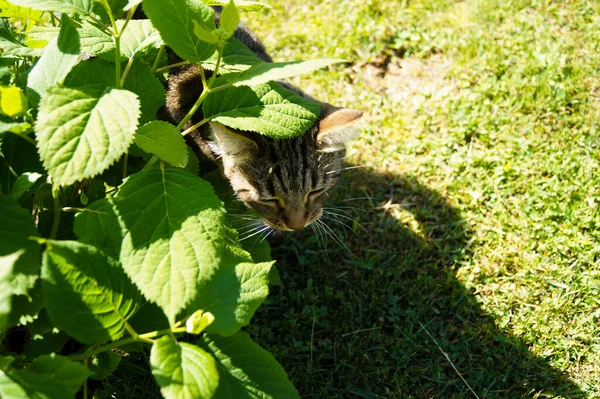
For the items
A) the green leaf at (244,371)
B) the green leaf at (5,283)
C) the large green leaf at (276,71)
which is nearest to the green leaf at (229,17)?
the large green leaf at (276,71)

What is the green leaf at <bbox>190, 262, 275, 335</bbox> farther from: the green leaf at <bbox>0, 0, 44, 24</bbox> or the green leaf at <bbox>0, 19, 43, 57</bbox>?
the green leaf at <bbox>0, 0, 44, 24</bbox>

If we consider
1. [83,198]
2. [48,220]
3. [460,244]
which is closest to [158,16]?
[83,198]

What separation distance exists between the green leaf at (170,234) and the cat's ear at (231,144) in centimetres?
62

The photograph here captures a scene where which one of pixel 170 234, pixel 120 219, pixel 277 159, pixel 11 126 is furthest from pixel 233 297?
pixel 277 159

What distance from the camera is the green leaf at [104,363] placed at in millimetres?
1763

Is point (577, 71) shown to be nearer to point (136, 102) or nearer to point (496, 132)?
point (496, 132)

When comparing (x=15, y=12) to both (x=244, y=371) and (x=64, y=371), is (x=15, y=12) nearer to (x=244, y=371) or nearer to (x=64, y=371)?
(x=64, y=371)

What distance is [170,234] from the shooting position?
1435mm

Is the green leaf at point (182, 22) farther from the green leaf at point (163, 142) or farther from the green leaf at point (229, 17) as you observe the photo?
the green leaf at point (163, 142)

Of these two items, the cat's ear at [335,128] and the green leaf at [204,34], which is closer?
the green leaf at [204,34]

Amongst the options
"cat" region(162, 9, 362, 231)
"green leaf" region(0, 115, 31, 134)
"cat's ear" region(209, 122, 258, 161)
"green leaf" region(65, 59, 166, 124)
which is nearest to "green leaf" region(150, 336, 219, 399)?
"green leaf" region(0, 115, 31, 134)

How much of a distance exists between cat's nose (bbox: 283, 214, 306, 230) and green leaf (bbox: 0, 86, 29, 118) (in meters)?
1.35

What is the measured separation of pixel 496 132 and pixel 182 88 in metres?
1.84

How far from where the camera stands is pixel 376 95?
3.64 m
